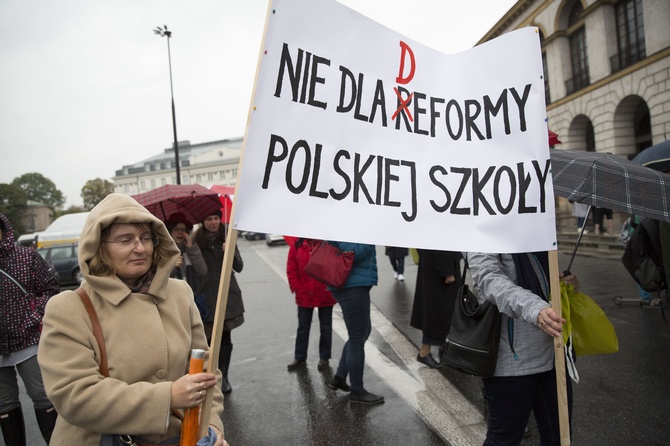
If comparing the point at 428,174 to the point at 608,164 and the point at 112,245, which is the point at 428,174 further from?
the point at 112,245

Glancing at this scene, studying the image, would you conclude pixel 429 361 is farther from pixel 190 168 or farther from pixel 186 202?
pixel 190 168

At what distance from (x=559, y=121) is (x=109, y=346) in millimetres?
25858

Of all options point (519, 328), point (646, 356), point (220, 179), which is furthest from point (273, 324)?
point (220, 179)

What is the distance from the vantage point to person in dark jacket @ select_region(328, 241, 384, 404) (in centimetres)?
395

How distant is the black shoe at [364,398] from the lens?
13.2 feet

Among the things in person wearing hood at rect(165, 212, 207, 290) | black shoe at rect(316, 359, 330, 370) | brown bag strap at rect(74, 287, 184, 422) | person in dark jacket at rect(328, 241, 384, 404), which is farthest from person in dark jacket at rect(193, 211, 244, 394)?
brown bag strap at rect(74, 287, 184, 422)

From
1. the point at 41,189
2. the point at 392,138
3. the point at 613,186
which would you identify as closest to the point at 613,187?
the point at 613,186

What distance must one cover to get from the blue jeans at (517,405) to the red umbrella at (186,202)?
11.3 ft

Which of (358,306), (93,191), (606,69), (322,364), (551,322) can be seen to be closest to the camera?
(551,322)

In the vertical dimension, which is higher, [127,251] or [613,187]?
[613,187]

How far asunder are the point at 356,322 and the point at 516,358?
1853mm

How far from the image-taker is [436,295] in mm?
4902

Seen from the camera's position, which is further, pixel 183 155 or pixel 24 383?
pixel 183 155

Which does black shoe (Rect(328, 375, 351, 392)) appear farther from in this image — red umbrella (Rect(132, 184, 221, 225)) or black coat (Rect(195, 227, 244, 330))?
red umbrella (Rect(132, 184, 221, 225))
